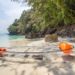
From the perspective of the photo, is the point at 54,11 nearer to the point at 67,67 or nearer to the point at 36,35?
the point at 67,67

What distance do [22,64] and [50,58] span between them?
1175 millimetres

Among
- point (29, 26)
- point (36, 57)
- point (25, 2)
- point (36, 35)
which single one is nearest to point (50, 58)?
point (36, 57)

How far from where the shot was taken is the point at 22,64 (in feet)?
22.9

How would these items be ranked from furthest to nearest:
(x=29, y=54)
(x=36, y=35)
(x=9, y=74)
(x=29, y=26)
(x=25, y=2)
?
(x=29, y=26)
(x=36, y=35)
(x=25, y=2)
(x=29, y=54)
(x=9, y=74)

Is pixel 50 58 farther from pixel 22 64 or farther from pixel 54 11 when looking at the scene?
pixel 54 11

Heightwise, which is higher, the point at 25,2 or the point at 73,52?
the point at 25,2

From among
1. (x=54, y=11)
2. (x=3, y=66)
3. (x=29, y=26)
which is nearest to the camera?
(x=3, y=66)

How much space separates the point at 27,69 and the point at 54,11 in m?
5.98

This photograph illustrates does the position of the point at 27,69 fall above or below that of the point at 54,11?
below

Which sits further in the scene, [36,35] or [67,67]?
[36,35]

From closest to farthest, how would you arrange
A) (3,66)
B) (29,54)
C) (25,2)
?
(3,66) → (29,54) → (25,2)

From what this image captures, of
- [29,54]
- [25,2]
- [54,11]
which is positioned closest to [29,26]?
[25,2]

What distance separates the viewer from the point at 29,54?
27.4 feet

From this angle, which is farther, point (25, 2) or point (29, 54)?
point (25, 2)
